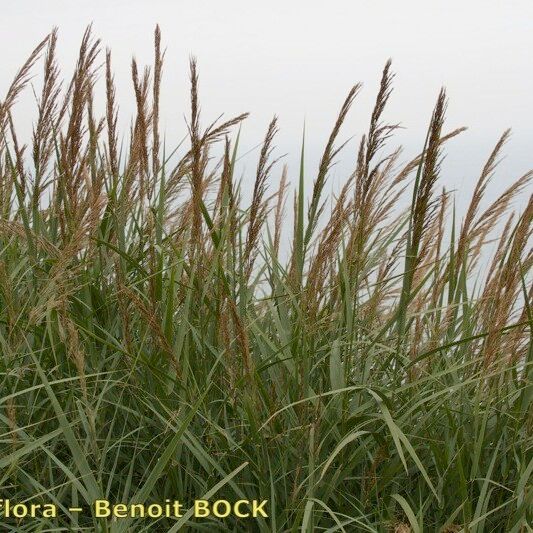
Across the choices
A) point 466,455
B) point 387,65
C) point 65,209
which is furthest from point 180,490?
point 387,65

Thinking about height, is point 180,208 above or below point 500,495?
above

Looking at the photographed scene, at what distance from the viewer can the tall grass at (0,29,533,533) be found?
176 centimetres

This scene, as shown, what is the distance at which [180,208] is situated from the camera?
286cm

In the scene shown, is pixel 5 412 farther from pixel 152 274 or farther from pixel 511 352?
pixel 511 352

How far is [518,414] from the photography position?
2023mm

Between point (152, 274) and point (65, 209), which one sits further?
point (65, 209)

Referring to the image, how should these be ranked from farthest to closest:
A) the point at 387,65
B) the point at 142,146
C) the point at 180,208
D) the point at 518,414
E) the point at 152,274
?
the point at 180,208, the point at 142,146, the point at 518,414, the point at 152,274, the point at 387,65

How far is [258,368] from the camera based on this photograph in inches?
75.6

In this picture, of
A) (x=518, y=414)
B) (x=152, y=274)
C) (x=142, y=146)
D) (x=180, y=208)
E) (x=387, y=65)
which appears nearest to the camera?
(x=387, y=65)

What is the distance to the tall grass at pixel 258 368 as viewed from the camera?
1.76m

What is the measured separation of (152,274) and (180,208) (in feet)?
3.28

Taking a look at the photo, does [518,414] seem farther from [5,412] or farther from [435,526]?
[5,412]

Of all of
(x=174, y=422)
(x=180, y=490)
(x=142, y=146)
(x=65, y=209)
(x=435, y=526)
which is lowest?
(x=435, y=526)

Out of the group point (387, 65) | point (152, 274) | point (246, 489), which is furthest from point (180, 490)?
point (387, 65)
